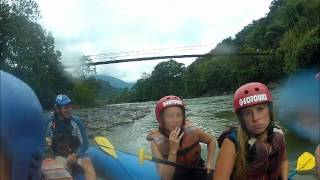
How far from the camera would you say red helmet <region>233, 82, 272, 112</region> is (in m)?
2.45

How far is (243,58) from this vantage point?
119ft

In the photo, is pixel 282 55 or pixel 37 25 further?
pixel 282 55

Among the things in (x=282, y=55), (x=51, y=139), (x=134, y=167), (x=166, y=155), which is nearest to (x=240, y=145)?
(x=166, y=155)

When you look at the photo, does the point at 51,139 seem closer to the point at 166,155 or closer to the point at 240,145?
the point at 166,155

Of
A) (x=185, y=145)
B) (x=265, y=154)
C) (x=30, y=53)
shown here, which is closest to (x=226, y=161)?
(x=265, y=154)

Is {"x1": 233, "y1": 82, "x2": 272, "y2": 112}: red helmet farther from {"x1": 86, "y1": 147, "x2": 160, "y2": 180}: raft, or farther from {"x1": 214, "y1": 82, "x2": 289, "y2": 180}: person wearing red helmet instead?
→ {"x1": 86, "y1": 147, "x2": 160, "y2": 180}: raft

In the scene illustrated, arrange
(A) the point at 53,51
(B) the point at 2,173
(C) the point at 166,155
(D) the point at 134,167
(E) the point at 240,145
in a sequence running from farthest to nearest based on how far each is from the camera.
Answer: (A) the point at 53,51 < (D) the point at 134,167 < (C) the point at 166,155 < (E) the point at 240,145 < (B) the point at 2,173

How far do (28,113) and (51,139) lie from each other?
3.64m

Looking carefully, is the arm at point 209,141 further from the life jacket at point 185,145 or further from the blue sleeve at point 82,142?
the blue sleeve at point 82,142

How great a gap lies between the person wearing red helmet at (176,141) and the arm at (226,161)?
1013 millimetres

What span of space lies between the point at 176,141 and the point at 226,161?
3.40ft

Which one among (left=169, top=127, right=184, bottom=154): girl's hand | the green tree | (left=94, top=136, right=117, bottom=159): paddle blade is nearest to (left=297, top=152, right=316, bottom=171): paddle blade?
(left=169, top=127, right=184, bottom=154): girl's hand

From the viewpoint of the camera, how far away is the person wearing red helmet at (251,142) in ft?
7.67

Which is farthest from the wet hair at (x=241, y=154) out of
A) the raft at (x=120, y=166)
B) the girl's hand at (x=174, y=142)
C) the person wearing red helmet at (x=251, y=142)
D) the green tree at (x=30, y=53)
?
the green tree at (x=30, y=53)
